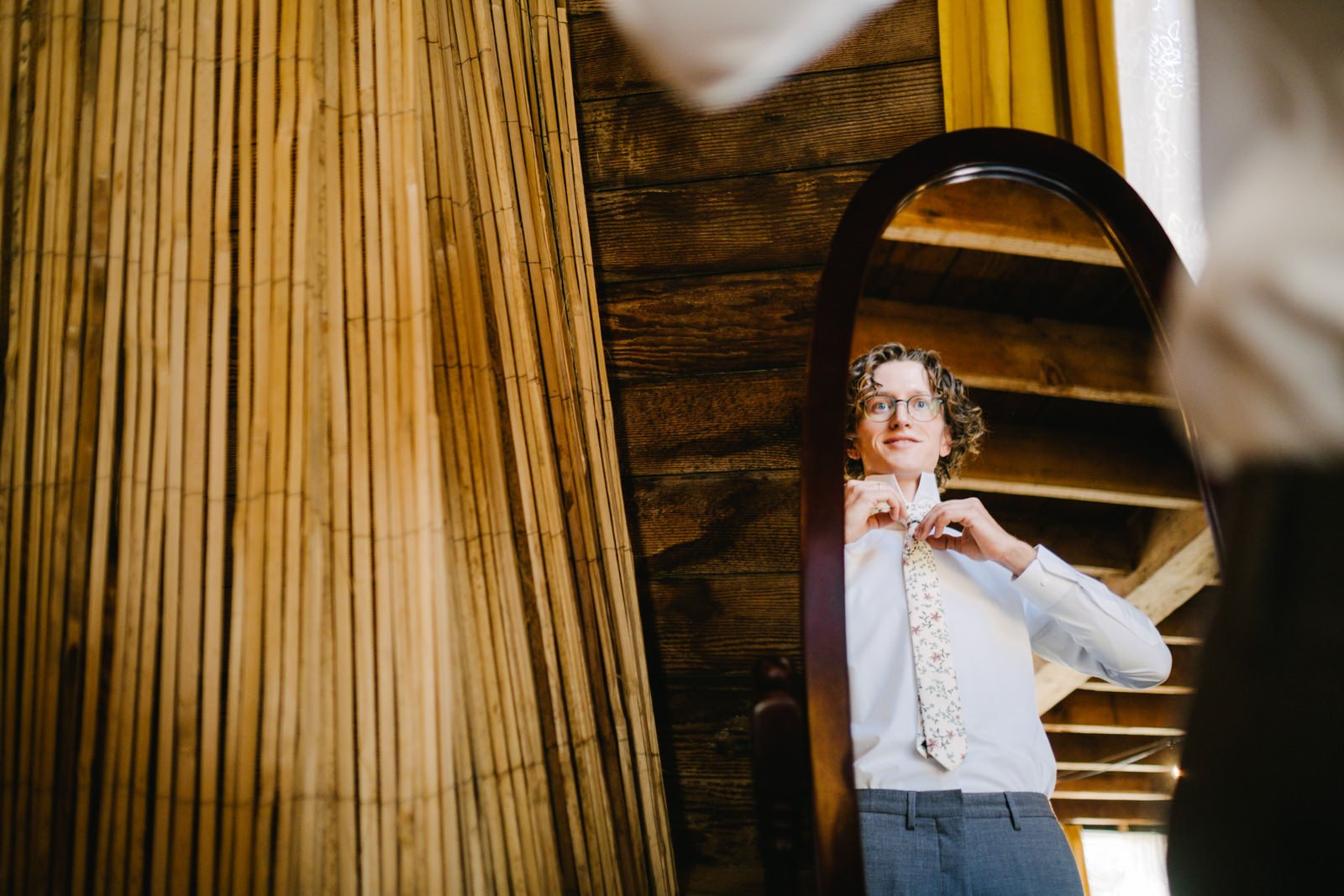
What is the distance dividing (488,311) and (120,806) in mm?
562

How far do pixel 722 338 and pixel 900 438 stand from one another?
0.36 metres

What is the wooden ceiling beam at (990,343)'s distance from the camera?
0.88 meters

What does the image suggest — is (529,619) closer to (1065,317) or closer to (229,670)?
(229,670)

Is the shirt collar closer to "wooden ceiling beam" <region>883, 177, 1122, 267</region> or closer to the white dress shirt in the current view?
the white dress shirt

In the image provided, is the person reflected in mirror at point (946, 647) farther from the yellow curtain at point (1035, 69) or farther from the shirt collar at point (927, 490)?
the yellow curtain at point (1035, 69)

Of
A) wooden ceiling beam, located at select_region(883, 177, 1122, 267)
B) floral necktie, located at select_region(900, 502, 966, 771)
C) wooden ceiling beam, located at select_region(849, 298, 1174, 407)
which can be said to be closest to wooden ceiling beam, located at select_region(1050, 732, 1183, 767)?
floral necktie, located at select_region(900, 502, 966, 771)

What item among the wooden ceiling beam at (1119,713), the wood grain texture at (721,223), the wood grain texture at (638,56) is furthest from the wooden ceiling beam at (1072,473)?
the wood grain texture at (638,56)

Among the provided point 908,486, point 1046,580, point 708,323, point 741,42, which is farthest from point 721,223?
point 1046,580

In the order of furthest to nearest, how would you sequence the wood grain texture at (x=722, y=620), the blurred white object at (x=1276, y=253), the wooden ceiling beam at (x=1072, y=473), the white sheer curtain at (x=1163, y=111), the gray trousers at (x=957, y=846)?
the wood grain texture at (x=722, y=620) → the white sheer curtain at (x=1163, y=111) → the wooden ceiling beam at (x=1072, y=473) → the gray trousers at (x=957, y=846) → the blurred white object at (x=1276, y=253)

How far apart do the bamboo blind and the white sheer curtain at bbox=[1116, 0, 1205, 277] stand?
71cm

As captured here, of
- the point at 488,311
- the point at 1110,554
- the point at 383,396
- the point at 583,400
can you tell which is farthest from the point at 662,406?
the point at 1110,554

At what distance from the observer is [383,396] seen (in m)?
0.82

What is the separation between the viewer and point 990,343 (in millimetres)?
884

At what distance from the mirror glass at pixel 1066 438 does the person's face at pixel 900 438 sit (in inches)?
1.3
